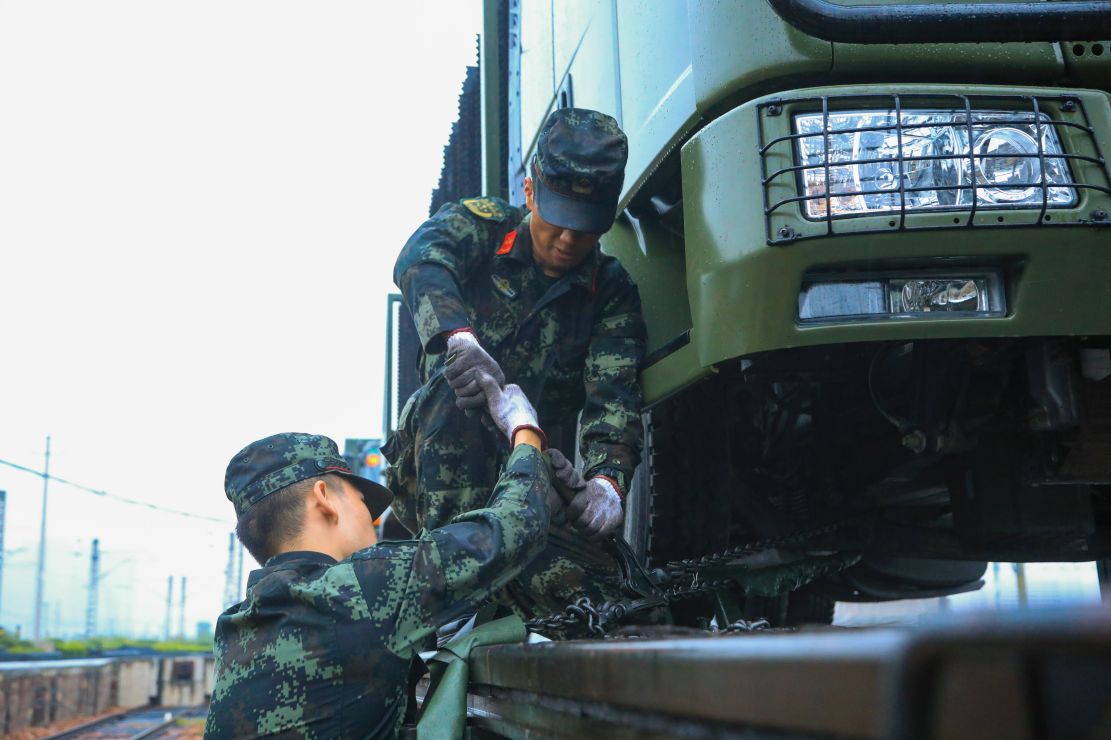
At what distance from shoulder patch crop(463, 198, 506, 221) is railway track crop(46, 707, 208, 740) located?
10936 millimetres

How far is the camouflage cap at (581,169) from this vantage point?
104 inches

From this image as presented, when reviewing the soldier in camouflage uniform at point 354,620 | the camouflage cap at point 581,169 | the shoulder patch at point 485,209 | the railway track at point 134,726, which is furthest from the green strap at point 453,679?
the railway track at point 134,726

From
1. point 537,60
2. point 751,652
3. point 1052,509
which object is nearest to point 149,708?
point 537,60

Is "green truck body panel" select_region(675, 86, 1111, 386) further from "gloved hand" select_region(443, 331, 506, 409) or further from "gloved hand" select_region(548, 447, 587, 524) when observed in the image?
"gloved hand" select_region(443, 331, 506, 409)

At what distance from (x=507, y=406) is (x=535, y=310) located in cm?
59

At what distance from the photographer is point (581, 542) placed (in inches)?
104

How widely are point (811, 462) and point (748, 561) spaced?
39cm

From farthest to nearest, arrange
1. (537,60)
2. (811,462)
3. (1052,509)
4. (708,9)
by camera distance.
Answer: (537,60) → (811,462) → (1052,509) → (708,9)

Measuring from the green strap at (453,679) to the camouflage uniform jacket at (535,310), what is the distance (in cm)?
80

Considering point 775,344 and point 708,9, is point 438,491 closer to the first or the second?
point 775,344

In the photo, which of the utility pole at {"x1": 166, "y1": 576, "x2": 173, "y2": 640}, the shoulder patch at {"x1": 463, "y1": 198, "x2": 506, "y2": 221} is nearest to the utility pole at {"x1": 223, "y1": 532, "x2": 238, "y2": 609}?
the utility pole at {"x1": 166, "y1": 576, "x2": 173, "y2": 640}

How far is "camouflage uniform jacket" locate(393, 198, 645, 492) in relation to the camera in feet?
8.93

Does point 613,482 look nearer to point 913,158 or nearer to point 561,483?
point 561,483

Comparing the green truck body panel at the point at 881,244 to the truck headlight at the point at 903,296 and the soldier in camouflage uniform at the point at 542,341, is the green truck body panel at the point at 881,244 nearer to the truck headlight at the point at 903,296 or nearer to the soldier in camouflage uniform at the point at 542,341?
the truck headlight at the point at 903,296
